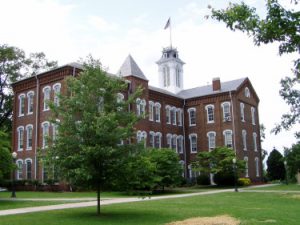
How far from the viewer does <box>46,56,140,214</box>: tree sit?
51.0ft

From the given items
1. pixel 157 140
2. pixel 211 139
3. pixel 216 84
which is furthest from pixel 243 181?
pixel 216 84

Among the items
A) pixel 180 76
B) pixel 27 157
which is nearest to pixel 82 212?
pixel 27 157

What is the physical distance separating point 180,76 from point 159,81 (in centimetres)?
303

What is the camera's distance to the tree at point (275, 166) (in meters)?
52.0

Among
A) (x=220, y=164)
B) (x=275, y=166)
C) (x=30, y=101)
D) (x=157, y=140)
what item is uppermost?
(x=30, y=101)

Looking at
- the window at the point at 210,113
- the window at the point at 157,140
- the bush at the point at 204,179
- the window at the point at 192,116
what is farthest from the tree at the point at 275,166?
the window at the point at 157,140

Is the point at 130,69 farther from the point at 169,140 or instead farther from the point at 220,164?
the point at 220,164

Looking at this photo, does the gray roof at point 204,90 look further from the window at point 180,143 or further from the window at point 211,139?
the window at point 180,143

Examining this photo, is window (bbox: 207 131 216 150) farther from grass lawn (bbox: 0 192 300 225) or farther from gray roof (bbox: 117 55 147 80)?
grass lawn (bbox: 0 192 300 225)

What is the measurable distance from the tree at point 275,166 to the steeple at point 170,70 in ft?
48.5

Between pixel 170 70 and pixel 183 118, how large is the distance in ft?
28.6

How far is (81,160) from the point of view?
15422 mm

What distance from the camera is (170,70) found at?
55844 mm

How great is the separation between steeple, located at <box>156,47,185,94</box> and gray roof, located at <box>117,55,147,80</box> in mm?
13449
